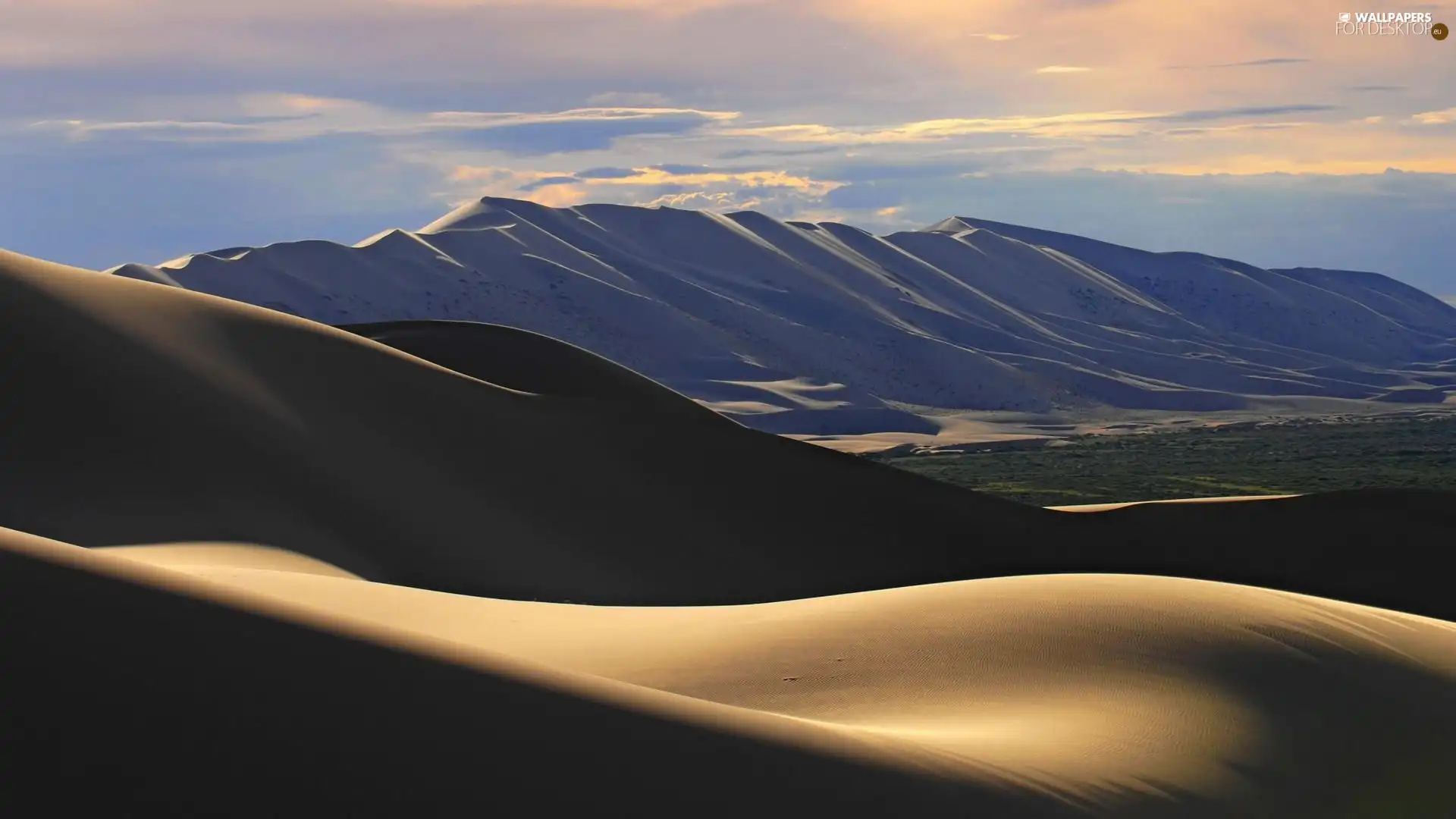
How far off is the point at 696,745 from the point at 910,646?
5.99m

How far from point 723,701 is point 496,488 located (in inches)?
739

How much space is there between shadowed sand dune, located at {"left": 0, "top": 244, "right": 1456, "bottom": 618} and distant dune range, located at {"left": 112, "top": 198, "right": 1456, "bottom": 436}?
90.0 metres

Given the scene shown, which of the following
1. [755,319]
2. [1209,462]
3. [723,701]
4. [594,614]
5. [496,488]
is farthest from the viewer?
[755,319]

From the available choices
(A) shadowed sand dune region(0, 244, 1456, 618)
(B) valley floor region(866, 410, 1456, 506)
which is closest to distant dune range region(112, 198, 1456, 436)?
(B) valley floor region(866, 410, 1456, 506)

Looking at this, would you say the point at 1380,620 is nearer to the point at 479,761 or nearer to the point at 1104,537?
the point at 479,761

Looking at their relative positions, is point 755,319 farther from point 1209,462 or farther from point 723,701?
point 723,701

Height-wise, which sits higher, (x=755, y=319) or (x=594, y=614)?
(x=594, y=614)

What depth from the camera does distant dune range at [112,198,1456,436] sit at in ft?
461

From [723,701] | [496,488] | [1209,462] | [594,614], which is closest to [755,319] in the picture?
[1209,462]

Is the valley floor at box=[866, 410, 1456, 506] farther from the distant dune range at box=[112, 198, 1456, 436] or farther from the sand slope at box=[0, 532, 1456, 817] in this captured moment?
the sand slope at box=[0, 532, 1456, 817]

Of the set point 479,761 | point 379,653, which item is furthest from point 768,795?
point 379,653

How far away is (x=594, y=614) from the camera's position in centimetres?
1905

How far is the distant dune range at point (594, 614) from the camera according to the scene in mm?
9008

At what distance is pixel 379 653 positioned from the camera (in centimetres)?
978
